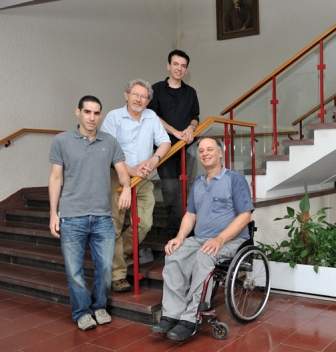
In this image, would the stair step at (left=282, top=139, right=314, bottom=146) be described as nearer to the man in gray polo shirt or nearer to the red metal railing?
the red metal railing

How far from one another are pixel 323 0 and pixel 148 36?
2438 millimetres

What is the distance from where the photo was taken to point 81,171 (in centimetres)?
301

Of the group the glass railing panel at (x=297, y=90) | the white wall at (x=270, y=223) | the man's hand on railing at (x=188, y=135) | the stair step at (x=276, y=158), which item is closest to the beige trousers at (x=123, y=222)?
the man's hand on railing at (x=188, y=135)

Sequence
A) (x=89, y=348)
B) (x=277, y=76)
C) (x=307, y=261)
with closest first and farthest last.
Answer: (x=89, y=348)
(x=307, y=261)
(x=277, y=76)

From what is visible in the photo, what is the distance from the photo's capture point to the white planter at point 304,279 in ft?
11.7

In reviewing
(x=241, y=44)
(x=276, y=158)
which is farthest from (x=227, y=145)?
(x=241, y=44)

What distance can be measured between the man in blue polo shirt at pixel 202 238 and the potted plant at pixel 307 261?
0.85 m

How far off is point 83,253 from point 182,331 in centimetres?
81

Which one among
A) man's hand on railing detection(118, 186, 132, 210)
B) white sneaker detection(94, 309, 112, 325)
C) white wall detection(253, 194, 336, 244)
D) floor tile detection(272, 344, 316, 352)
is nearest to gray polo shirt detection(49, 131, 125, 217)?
man's hand on railing detection(118, 186, 132, 210)

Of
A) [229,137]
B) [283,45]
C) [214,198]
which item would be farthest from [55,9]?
[214,198]

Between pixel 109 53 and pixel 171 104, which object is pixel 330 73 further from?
pixel 109 53

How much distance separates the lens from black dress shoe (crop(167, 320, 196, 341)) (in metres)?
2.73

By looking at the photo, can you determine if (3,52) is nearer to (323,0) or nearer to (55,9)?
(55,9)

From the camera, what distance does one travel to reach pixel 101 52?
634cm
